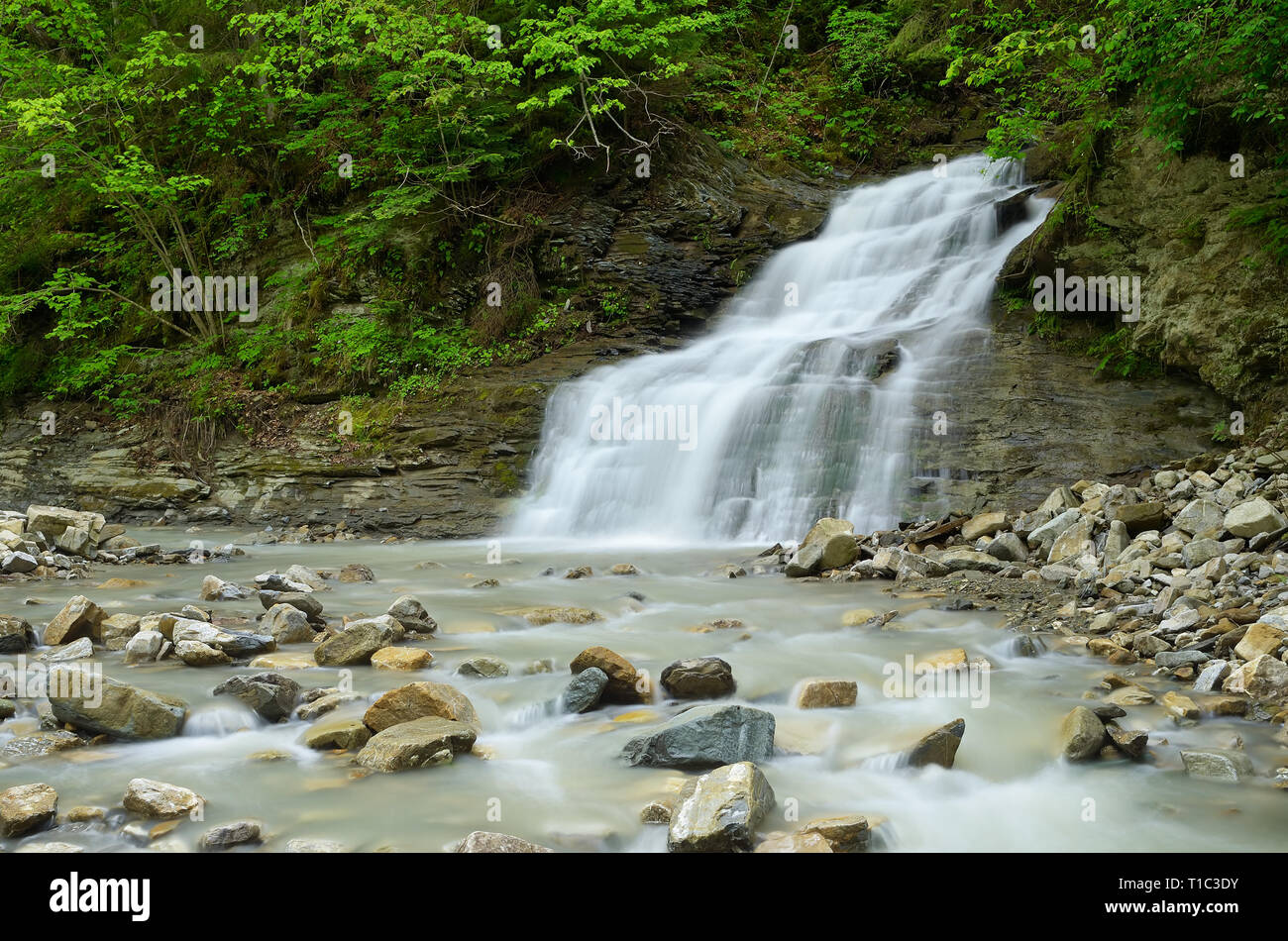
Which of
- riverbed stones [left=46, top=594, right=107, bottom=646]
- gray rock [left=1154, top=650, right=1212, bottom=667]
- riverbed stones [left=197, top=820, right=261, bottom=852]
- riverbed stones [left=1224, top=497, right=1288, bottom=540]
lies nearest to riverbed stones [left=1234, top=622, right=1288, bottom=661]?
gray rock [left=1154, top=650, right=1212, bottom=667]

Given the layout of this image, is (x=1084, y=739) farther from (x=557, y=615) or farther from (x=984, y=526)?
(x=984, y=526)

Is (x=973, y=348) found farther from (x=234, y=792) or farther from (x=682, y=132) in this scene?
(x=234, y=792)

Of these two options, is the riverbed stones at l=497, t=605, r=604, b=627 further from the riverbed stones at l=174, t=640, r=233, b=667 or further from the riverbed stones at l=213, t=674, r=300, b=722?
the riverbed stones at l=213, t=674, r=300, b=722

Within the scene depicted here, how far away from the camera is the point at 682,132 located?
15.5 meters

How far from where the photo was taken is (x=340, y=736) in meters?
3.63

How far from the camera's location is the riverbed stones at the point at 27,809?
9.20 feet

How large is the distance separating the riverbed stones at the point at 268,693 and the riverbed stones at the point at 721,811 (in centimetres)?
202

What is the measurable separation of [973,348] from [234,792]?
30.1 ft

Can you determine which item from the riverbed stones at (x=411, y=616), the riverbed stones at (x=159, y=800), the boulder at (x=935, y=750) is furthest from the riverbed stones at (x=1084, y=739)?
the riverbed stones at (x=411, y=616)

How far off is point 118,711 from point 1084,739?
4.08m

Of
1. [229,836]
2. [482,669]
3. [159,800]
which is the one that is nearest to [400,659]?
[482,669]

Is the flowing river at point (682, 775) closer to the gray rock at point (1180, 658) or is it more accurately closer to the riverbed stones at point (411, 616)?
the riverbed stones at point (411, 616)

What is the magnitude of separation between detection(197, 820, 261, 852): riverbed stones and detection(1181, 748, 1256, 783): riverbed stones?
3489 mm

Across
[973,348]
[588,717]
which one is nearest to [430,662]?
[588,717]
